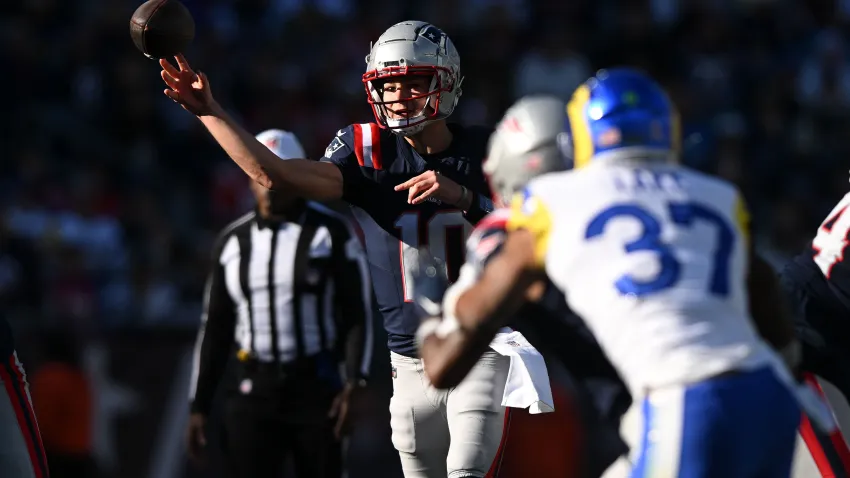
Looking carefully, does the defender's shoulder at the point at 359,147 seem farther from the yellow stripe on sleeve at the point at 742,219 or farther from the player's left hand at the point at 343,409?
the yellow stripe on sleeve at the point at 742,219

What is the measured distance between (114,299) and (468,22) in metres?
4.03

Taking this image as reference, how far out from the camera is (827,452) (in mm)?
4375

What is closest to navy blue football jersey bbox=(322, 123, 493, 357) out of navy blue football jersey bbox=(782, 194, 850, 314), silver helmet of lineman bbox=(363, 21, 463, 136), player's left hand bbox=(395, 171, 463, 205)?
silver helmet of lineman bbox=(363, 21, 463, 136)

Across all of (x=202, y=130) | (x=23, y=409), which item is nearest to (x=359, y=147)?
(x=23, y=409)

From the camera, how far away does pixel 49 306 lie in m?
9.11

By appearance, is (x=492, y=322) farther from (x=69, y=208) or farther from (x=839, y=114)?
(x=839, y=114)

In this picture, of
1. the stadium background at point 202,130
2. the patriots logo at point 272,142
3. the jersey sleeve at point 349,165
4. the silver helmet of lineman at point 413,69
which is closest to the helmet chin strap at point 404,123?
the silver helmet of lineman at point 413,69

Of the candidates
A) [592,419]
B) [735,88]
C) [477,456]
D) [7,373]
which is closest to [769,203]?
[735,88]

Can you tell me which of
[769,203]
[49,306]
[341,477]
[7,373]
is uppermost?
[769,203]

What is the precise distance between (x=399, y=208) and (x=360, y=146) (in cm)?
28

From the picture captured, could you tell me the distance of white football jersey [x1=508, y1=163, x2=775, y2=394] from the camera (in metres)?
3.07

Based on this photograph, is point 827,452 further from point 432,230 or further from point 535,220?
point 535,220

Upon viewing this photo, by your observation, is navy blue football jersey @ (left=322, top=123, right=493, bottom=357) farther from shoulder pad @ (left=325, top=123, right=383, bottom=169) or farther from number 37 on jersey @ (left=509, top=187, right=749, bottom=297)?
number 37 on jersey @ (left=509, top=187, right=749, bottom=297)

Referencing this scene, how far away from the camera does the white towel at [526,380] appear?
4.43 meters
